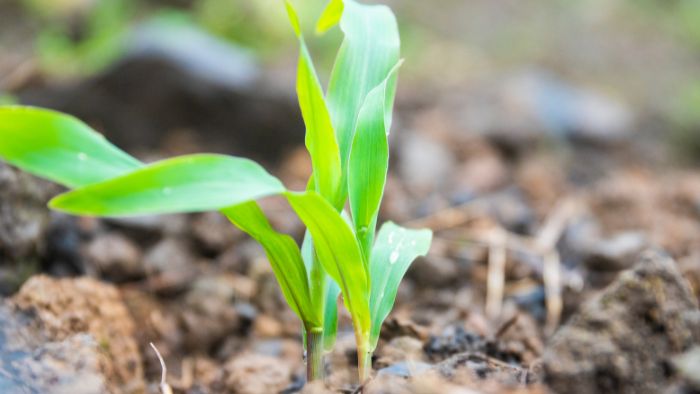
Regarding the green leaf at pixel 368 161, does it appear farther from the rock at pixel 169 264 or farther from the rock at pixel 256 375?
the rock at pixel 169 264

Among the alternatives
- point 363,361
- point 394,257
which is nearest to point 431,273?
point 394,257

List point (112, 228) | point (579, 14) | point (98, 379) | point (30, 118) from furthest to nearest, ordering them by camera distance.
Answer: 1. point (579, 14)
2. point (112, 228)
3. point (98, 379)
4. point (30, 118)

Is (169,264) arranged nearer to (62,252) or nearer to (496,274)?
(62,252)

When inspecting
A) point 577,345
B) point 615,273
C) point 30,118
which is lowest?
point 615,273

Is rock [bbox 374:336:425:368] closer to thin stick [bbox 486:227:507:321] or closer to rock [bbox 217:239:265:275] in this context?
thin stick [bbox 486:227:507:321]

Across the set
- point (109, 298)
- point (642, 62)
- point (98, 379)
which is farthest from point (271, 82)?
point (642, 62)

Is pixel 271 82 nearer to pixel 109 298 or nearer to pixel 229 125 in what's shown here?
pixel 229 125

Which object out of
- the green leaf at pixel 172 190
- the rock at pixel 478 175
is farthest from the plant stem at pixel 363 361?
the rock at pixel 478 175
